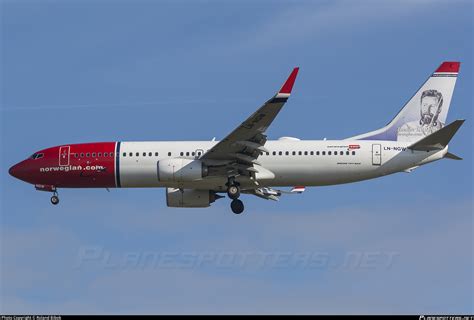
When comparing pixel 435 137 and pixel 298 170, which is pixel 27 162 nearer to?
pixel 298 170

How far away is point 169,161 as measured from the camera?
63312 millimetres

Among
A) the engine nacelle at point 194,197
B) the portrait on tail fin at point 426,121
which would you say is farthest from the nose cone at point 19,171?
the portrait on tail fin at point 426,121

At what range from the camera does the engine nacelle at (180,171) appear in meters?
63.0

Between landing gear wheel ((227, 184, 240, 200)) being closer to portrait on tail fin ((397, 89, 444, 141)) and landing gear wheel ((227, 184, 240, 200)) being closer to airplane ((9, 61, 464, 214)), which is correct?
airplane ((9, 61, 464, 214))

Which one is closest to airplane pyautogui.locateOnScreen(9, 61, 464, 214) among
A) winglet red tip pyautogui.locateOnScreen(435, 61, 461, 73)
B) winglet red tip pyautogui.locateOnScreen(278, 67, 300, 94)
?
winglet red tip pyautogui.locateOnScreen(435, 61, 461, 73)

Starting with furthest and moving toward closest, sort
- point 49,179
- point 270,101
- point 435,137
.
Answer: point 49,179 < point 435,137 < point 270,101

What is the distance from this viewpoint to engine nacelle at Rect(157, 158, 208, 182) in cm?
6300

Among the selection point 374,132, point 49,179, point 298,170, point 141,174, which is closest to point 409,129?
point 374,132

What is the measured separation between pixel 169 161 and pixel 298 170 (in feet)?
23.0

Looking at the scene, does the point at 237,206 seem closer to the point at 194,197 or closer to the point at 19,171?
the point at 194,197

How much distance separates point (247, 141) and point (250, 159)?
142 cm

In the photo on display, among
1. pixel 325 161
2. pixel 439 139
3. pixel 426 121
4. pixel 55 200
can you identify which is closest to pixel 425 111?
pixel 426 121

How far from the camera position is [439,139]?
62.1 metres

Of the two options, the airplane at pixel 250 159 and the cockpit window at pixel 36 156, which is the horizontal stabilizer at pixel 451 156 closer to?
the airplane at pixel 250 159
